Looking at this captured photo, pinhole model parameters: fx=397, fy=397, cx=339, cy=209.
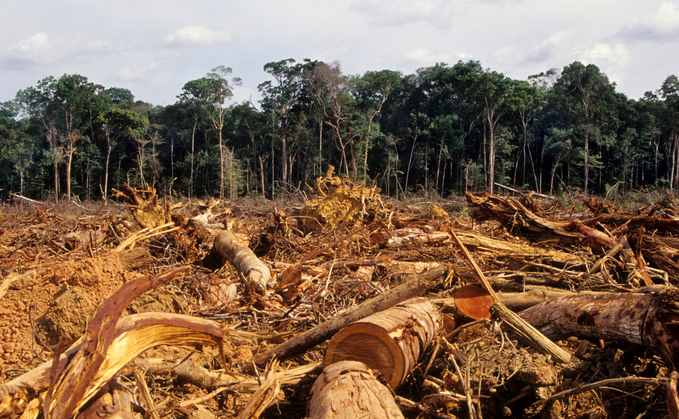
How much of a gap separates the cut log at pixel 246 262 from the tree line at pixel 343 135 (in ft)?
89.3

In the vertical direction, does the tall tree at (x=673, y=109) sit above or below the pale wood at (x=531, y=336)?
above

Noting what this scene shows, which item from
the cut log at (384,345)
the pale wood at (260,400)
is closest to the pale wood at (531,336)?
the cut log at (384,345)

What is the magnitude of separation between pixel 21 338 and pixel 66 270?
2.14ft

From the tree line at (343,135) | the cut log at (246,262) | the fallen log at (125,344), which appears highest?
the tree line at (343,135)

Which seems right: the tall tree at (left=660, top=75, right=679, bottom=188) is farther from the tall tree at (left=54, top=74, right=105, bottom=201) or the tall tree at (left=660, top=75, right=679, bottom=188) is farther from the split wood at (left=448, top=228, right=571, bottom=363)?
the tall tree at (left=54, top=74, right=105, bottom=201)

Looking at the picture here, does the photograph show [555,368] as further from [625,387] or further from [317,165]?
[317,165]

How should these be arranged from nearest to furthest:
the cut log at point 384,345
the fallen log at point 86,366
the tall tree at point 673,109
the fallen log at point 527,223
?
the fallen log at point 86,366 < the cut log at point 384,345 < the fallen log at point 527,223 < the tall tree at point 673,109

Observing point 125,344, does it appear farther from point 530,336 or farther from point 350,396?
point 530,336

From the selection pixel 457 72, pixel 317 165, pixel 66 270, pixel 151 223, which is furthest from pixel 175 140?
pixel 66 270

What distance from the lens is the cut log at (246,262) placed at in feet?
14.1

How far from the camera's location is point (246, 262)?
4707mm

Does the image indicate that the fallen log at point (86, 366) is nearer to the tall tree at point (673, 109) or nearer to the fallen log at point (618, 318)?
the fallen log at point (618, 318)

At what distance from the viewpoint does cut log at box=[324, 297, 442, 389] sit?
213 centimetres

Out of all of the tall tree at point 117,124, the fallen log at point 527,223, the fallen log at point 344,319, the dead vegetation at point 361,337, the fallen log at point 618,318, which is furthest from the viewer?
the tall tree at point 117,124
